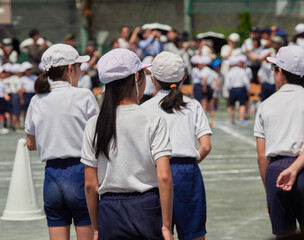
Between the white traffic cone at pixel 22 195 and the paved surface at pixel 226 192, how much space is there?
21 cm

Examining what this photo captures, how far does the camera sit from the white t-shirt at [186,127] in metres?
5.48

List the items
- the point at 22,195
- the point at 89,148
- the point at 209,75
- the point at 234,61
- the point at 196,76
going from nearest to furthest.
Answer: the point at 89,148, the point at 22,195, the point at 234,61, the point at 209,75, the point at 196,76

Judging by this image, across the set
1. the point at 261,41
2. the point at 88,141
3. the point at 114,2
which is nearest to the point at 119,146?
the point at 88,141

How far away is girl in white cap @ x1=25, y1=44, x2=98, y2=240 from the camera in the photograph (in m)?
5.55

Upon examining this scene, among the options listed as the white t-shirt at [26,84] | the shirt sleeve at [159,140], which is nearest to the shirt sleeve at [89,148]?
the shirt sleeve at [159,140]

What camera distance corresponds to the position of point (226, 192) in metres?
10.5

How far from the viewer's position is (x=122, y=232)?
172 inches

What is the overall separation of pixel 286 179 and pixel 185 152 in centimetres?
75

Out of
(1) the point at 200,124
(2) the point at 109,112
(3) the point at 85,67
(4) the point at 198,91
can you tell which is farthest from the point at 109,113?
(4) the point at 198,91

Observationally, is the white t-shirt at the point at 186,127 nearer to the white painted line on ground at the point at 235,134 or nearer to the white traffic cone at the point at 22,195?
the white traffic cone at the point at 22,195

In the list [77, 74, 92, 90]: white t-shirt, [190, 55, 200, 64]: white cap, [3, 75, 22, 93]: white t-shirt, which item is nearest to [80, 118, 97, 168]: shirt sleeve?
[3, 75, 22, 93]: white t-shirt

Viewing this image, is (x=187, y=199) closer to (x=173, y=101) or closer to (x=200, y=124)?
(x=200, y=124)

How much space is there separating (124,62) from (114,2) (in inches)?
1273

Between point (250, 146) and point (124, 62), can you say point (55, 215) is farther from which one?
point (250, 146)
